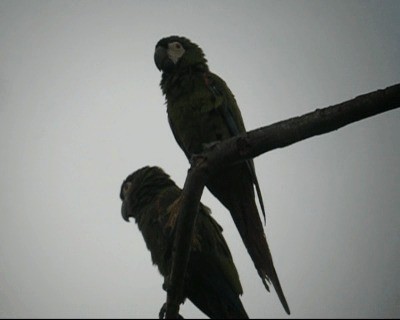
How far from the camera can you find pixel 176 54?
4637 mm

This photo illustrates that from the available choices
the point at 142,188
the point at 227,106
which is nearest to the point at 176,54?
the point at 227,106

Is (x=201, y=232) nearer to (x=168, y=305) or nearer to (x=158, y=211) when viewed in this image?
(x=158, y=211)

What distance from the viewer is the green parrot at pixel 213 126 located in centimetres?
375

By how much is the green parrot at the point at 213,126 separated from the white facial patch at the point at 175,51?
0.14 m

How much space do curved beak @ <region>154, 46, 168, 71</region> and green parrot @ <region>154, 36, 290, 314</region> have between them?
209 mm

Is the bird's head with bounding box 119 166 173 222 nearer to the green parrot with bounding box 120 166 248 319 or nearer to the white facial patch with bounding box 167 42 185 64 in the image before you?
the green parrot with bounding box 120 166 248 319

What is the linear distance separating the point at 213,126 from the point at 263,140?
147 centimetres

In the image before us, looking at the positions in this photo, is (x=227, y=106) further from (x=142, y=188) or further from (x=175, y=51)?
(x=142, y=188)

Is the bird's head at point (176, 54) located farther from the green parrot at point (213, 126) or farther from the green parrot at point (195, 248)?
the green parrot at point (195, 248)

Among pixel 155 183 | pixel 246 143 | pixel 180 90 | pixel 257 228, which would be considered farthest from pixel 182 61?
pixel 246 143

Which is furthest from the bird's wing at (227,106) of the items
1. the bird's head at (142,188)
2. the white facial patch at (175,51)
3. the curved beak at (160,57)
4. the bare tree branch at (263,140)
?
the bare tree branch at (263,140)

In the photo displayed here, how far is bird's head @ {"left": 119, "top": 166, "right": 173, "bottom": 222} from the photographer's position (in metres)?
4.33

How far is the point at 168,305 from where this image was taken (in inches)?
106

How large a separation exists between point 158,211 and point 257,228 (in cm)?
94
